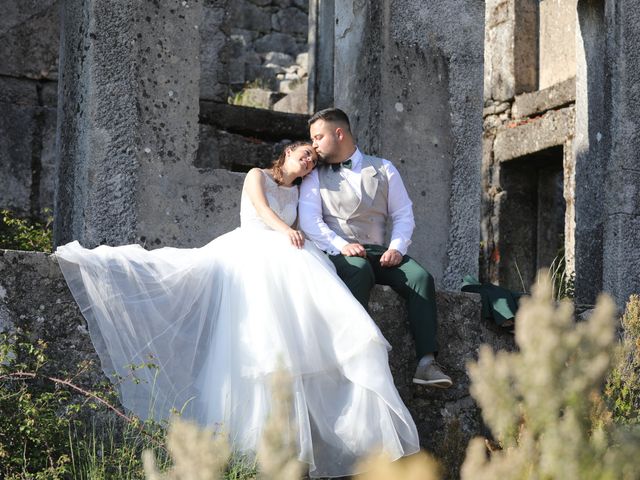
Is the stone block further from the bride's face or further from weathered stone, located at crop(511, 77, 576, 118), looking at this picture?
weathered stone, located at crop(511, 77, 576, 118)

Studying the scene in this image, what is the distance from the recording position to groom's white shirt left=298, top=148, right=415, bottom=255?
5613 millimetres

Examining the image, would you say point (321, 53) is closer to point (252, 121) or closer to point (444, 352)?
point (252, 121)

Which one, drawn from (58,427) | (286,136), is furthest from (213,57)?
(58,427)

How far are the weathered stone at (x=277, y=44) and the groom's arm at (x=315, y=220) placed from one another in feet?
35.4

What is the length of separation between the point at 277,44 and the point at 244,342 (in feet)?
39.8

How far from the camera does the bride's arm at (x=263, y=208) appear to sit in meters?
5.23

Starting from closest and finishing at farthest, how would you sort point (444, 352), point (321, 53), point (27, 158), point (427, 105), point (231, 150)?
1. point (444, 352)
2. point (427, 105)
3. point (231, 150)
4. point (27, 158)
5. point (321, 53)

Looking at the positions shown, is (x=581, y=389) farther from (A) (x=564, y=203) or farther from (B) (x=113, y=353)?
(A) (x=564, y=203)

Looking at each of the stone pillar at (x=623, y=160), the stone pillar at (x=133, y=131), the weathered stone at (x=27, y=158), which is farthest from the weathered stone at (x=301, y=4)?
the stone pillar at (x=133, y=131)

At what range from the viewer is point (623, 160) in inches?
287

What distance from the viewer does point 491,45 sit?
35.2ft

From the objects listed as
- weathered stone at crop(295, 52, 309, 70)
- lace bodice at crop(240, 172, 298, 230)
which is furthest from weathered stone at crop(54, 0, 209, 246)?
weathered stone at crop(295, 52, 309, 70)

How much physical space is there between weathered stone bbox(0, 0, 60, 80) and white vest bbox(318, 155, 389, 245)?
3.91 meters

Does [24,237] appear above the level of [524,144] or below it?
below
